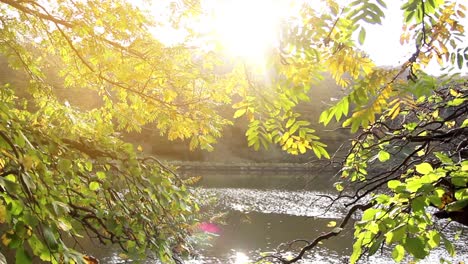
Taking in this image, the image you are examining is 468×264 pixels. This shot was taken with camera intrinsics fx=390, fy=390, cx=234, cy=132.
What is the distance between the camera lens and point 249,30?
2033mm

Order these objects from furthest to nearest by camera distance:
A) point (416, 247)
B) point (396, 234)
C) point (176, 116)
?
point (176, 116) → point (396, 234) → point (416, 247)

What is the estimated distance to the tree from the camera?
6.10ft

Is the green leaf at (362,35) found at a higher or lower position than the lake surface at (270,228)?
higher

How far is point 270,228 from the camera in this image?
23531 millimetres

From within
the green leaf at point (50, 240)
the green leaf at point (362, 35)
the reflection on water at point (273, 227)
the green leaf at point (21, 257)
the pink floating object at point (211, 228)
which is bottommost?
the pink floating object at point (211, 228)

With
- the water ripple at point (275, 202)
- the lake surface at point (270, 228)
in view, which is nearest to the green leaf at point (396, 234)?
the lake surface at point (270, 228)

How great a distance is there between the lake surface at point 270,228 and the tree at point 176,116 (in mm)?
8407

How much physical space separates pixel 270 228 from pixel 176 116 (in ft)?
67.9

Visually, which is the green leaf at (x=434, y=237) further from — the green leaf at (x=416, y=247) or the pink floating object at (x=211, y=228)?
the pink floating object at (x=211, y=228)

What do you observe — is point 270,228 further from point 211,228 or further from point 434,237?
point 434,237

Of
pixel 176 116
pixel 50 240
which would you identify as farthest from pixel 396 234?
pixel 176 116

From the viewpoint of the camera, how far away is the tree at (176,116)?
1860mm

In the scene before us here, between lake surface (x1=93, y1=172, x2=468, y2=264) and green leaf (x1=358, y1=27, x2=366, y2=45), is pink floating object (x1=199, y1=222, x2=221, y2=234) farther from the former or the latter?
green leaf (x1=358, y1=27, x2=366, y2=45)

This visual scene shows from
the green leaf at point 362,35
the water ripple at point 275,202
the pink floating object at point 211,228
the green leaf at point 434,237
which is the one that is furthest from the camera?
the water ripple at point 275,202
